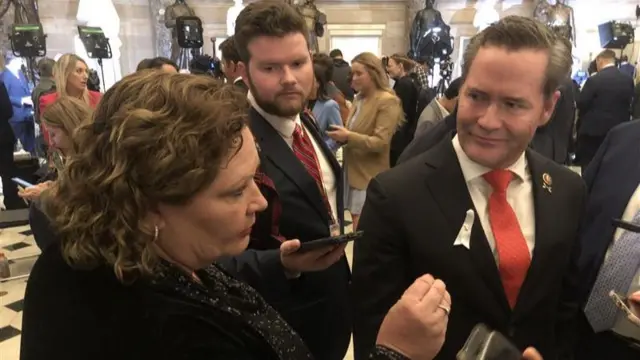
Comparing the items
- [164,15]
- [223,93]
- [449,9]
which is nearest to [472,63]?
[223,93]

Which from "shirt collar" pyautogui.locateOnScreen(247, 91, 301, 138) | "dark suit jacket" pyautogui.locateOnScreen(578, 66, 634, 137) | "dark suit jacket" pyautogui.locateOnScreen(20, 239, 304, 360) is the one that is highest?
"shirt collar" pyautogui.locateOnScreen(247, 91, 301, 138)

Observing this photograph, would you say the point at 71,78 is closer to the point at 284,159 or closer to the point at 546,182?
the point at 284,159

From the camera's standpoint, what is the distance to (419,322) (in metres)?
0.90

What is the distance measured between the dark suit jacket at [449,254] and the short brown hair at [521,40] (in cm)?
23

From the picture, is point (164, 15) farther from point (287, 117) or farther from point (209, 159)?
point (209, 159)

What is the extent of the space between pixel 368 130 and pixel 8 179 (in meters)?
4.12

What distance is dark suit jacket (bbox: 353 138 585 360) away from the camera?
1192 mm

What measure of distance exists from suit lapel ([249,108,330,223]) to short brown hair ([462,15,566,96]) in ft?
2.05

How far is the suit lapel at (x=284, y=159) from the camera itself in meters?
1.64

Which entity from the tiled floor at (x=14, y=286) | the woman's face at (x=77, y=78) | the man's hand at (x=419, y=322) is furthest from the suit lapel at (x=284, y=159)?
the woman's face at (x=77, y=78)

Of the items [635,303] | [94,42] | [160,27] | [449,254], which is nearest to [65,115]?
[449,254]

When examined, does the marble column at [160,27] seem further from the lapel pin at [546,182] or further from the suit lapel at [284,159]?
the lapel pin at [546,182]

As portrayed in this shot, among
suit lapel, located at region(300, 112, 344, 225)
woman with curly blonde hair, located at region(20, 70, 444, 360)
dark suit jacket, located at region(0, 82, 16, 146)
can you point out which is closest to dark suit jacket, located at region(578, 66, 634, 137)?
suit lapel, located at region(300, 112, 344, 225)

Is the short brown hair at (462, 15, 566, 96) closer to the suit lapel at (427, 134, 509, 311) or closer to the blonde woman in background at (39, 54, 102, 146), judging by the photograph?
the suit lapel at (427, 134, 509, 311)
